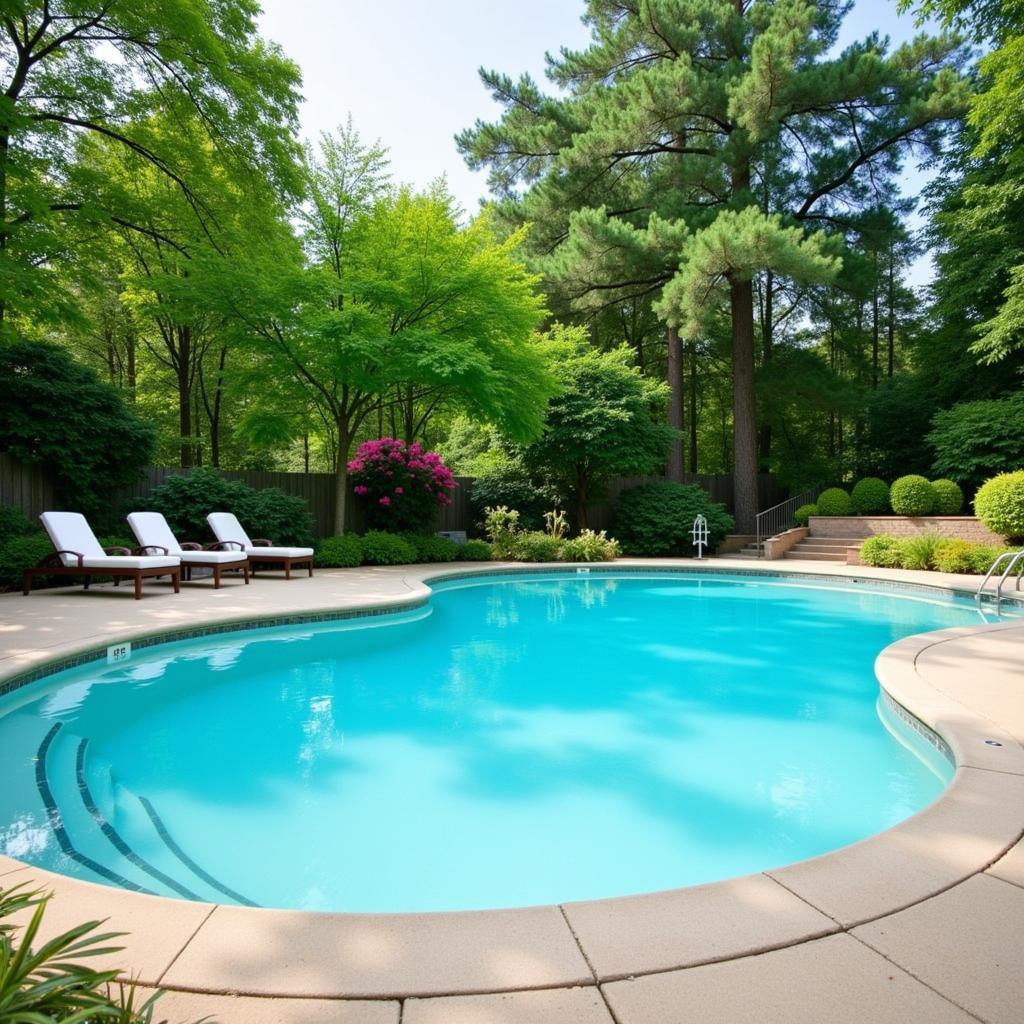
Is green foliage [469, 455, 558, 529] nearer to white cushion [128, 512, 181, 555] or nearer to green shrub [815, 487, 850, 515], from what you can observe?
green shrub [815, 487, 850, 515]

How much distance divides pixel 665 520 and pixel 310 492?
8.45 m

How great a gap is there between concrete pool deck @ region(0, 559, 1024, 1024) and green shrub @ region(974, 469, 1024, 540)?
42.4ft

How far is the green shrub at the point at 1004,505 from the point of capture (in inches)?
499

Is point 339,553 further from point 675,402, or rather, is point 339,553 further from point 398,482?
point 675,402

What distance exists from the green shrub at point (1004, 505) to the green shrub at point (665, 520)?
535 centimetres

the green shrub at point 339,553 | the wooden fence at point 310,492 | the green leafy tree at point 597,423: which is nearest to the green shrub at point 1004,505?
the green leafy tree at point 597,423

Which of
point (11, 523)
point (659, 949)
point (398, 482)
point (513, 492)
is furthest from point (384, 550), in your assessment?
point (659, 949)

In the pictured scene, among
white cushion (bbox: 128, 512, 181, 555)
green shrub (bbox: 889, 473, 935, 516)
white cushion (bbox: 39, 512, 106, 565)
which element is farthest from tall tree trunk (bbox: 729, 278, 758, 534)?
white cushion (bbox: 39, 512, 106, 565)

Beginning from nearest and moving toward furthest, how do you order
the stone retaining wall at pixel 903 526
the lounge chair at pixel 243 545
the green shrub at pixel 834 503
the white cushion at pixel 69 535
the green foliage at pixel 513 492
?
the white cushion at pixel 69 535 < the lounge chair at pixel 243 545 < the stone retaining wall at pixel 903 526 < the green foliage at pixel 513 492 < the green shrub at pixel 834 503

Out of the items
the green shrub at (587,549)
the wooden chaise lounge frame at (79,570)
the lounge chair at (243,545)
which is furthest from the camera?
the green shrub at (587,549)

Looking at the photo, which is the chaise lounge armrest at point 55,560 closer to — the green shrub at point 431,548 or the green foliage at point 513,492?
the green shrub at point 431,548

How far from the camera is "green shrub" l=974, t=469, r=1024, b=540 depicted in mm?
12672

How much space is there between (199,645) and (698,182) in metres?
16.0

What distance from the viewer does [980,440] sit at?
15.0 metres
